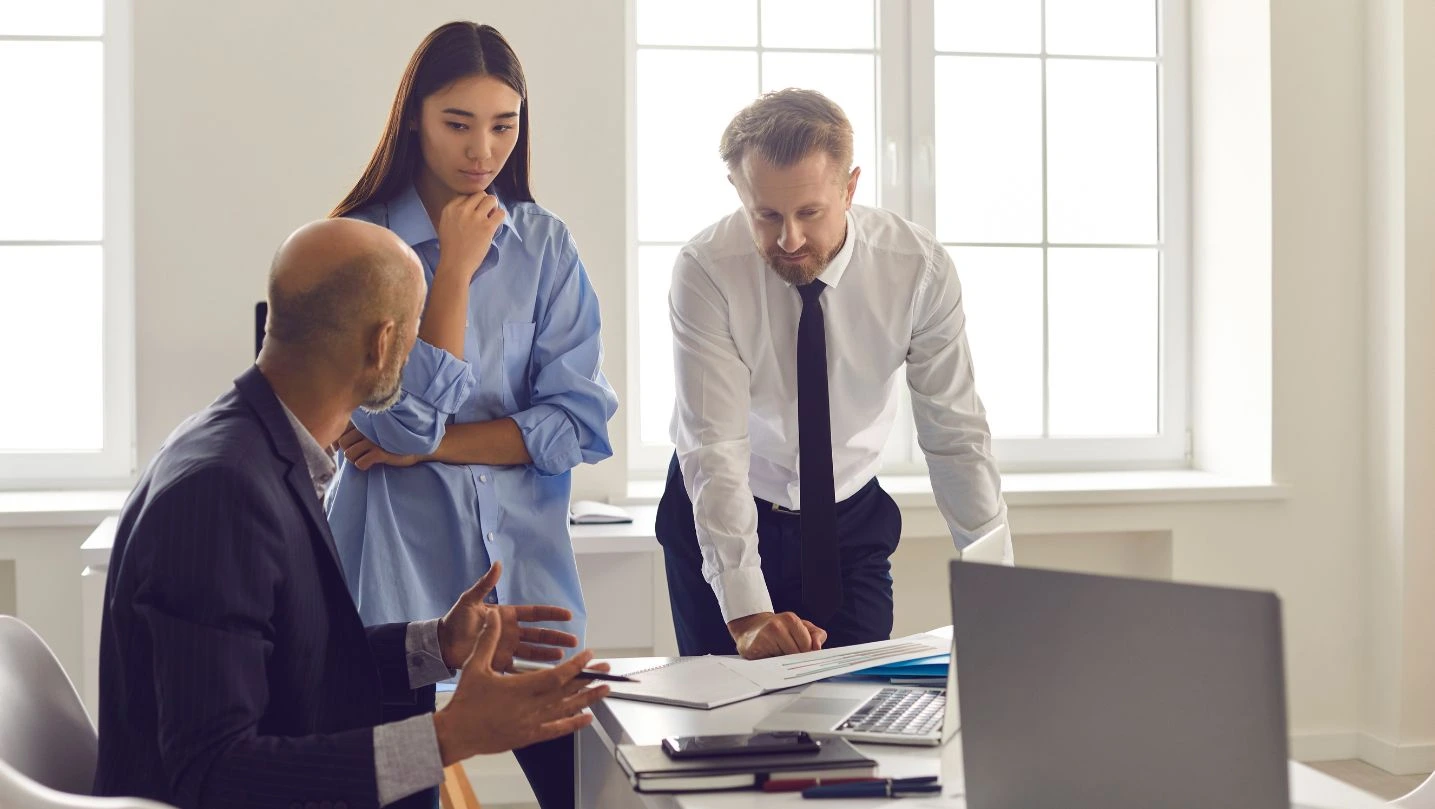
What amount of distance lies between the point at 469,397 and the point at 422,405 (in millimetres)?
143

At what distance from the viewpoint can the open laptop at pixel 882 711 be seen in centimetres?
142

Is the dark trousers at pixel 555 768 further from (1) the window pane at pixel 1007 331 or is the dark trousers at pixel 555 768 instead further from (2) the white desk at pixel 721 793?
(1) the window pane at pixel 1007 331

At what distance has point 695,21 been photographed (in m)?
3.87

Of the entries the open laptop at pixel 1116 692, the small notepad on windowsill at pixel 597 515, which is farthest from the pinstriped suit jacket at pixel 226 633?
the small notepad on windowsill at pixel 597 515

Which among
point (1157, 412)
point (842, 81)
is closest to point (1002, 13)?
point (842, 81)

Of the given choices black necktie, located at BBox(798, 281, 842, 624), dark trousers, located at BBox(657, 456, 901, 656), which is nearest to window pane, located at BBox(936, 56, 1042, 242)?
dark trousers, located at BBox(657, 456, 901, 656)

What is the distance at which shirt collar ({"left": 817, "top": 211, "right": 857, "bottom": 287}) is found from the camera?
7.18ft

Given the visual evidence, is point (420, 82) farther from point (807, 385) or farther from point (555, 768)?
point (555, 768)

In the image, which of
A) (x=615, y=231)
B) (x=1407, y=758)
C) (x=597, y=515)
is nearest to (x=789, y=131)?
(x=597, y=515)

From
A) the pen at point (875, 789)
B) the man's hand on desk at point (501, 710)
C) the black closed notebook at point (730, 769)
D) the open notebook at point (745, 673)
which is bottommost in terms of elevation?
the pen at point (875, 789)

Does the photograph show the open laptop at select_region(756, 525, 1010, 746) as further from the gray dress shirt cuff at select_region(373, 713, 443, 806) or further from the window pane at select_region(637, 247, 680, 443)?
the window pane at select_region(637, 247, 680, 443)

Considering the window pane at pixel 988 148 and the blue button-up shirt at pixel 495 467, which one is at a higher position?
the window pane at pixel 988 148

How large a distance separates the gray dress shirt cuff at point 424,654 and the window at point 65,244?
2.27 m

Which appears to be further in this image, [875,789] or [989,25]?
[989,25]
